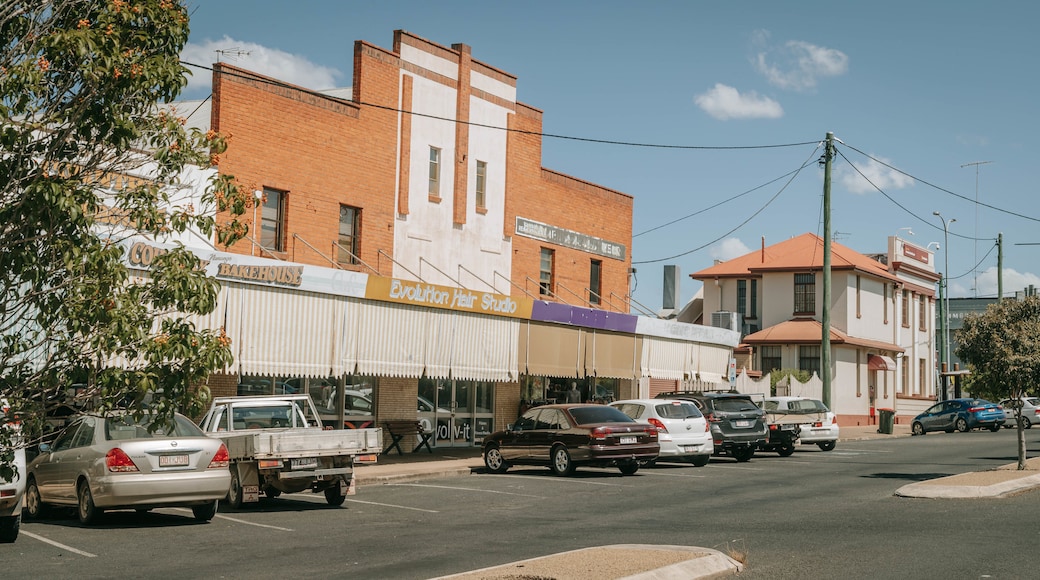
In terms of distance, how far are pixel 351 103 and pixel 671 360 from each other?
41.4 ft

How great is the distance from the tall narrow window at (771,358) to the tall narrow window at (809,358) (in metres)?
1.08

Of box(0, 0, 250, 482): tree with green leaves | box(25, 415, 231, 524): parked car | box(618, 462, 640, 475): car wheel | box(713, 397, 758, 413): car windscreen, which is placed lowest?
box(618, 462, 640, 475): car wheel

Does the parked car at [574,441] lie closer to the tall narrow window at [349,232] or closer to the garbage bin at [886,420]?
the tall narrow window at [349,232]

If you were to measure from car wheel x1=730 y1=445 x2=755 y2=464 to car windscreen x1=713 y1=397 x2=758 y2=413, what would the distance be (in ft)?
3.08

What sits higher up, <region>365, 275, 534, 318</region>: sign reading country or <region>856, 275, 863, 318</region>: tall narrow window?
<region>856, 275, 863, 318</region>: tall narrow window

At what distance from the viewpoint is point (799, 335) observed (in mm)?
54938

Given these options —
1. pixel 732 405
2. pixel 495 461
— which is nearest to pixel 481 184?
pixel 732 405

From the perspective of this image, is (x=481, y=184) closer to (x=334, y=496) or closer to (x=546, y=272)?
(x=546, y=272)

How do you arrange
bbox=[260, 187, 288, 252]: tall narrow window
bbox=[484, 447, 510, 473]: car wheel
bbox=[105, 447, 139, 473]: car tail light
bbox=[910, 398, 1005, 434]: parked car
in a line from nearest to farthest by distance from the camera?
1. bbox=[105, 447, 139, 473]: car tail light
2. bbox=[484, 447, 510, 473]: car wheel
3. bbox=[260, 187, 288, 252]: tall narrow window
4. bbox=[910, 398, 1005, 434]: parked car

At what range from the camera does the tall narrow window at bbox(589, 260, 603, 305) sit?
36.1 m

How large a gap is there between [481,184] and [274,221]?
741 cm

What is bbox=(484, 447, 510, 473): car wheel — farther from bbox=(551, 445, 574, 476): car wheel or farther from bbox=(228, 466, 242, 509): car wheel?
bbox=(228, 466, 242, 509): car wheel

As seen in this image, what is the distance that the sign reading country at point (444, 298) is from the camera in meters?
23.6

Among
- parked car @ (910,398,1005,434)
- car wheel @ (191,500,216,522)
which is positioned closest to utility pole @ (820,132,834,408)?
parked car @ (910,398,1005,434)
